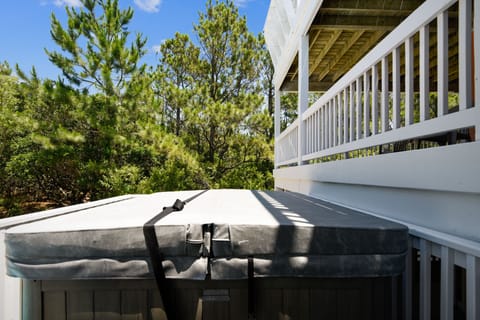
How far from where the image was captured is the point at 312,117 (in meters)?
3.45

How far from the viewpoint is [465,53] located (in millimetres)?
1182

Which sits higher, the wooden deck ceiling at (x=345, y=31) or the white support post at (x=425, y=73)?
the wooden deck ceiling at (x=345, y=31)

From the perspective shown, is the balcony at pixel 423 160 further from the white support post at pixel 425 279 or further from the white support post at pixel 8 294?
the white support post at pixel 8 294

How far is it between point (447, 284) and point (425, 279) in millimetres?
119

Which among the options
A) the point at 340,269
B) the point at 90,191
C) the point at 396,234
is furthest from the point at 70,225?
the point at 90,191

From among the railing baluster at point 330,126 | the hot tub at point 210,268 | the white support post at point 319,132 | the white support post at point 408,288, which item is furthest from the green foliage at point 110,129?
the white support post at point 408,288

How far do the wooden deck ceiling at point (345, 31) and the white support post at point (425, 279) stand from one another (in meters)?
2.85

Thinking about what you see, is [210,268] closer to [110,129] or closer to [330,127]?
[330,127]

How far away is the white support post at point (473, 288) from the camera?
1.01 metres

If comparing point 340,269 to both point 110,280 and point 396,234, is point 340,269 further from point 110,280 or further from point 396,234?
point 110,280

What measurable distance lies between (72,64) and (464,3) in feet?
34.1

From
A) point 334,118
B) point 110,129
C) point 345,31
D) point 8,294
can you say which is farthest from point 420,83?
point 110,129

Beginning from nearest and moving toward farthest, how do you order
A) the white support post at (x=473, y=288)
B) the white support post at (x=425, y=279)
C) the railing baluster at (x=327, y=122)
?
the white support post at (x=473, y=288) → the white support post at (x=425, y=279) → the railing baluster at (x=327, y=122)

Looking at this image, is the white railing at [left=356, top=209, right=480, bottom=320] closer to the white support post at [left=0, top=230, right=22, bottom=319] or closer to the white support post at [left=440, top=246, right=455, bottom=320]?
the white support post at [left=440, top=246, right=455, bottom=320]
